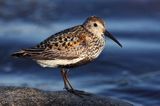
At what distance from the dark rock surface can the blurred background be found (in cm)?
262

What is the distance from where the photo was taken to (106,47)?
1611 cm

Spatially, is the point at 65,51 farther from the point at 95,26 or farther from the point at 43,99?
the point at 43,99

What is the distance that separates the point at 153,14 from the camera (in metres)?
18.2

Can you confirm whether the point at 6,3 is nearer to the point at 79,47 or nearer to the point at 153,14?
the point at 153,14

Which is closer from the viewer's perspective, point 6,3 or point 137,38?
point 137,38

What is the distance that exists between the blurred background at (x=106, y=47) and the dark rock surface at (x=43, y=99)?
2.62m

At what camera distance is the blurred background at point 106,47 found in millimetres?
14148

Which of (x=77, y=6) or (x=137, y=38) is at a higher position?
(x=77, y=6)

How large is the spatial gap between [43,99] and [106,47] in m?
6.01

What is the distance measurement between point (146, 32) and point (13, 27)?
286 cm

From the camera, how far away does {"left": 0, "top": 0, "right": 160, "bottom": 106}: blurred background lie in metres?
14.1

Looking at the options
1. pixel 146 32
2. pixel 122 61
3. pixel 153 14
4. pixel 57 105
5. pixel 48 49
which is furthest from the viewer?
pixel 153 14

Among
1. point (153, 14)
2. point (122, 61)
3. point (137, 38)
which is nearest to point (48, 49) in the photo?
point (122, 61)

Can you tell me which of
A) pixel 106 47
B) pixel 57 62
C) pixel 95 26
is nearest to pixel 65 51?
pixel 57 62
